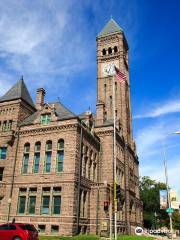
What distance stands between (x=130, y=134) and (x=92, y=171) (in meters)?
18.6

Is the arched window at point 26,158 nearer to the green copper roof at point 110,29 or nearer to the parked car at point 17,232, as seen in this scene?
the parked car at point 17,232

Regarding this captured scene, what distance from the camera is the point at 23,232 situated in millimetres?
21078

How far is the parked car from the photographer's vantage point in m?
21.0

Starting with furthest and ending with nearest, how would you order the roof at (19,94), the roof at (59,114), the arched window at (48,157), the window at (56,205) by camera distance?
the roof at (19,94)
the roof at (59,114)
the arched window at (48,157)
the window at (56,205)

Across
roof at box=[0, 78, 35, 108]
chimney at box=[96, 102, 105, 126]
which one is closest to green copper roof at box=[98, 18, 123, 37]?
chimney at box=[96, 102, 105, 126]

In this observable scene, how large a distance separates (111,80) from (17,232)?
39.7 m

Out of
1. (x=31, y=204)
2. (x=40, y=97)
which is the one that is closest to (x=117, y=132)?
(x=40, y=97)

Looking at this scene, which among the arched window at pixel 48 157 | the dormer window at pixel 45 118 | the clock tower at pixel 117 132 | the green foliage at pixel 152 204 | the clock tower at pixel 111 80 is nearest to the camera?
the arched window at pixel 48 157

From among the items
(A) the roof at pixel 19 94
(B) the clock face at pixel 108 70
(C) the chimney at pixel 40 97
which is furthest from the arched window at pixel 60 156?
(B) the clock face at pixel 108 70

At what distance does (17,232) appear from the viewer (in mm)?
21250

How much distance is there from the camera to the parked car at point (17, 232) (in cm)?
2105

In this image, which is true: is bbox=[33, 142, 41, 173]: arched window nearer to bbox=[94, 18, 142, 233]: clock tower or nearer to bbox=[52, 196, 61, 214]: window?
bbox=[52, 196, 61, 214]: window

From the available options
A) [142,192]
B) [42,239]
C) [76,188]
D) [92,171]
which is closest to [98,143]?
[92,171]

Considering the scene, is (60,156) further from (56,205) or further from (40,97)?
(40,97)
